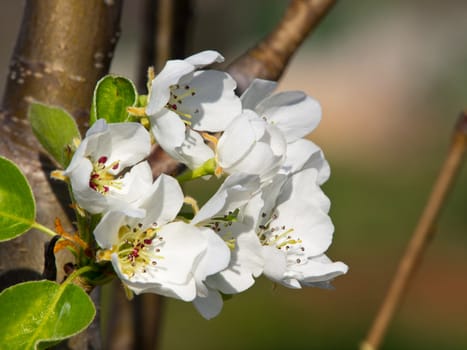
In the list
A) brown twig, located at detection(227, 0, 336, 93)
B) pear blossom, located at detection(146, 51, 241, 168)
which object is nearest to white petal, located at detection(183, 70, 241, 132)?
pear blossom, located at detection(146, 51, 241, 168)

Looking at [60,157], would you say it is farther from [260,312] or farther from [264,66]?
[260,312]

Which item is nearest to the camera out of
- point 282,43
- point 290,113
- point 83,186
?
point 83,186

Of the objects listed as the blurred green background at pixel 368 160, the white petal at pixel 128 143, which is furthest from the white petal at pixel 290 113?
the blurred green background at pixel 368 160

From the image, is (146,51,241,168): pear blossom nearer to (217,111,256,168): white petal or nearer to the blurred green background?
(217,111,256,168): white petal

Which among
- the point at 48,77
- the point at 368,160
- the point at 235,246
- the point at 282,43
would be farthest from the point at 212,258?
the point at 368,160

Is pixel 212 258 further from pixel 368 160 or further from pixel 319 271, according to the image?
Answer: pixel 368 160

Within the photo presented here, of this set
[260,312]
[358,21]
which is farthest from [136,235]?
[358,21]
